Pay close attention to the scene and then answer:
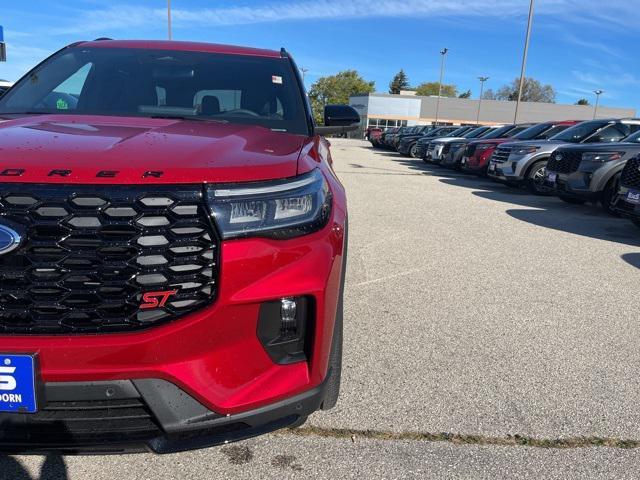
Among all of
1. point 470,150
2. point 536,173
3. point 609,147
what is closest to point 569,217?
point 609,147

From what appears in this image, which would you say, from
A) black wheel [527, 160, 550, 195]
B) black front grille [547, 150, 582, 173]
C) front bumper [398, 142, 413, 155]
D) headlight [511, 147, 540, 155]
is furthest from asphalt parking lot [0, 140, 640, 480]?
front bumper [398, 142, 413, 155]

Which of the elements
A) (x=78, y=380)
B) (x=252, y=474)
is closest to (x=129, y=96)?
(x=78, y=380)

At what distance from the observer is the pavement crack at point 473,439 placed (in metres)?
2.41

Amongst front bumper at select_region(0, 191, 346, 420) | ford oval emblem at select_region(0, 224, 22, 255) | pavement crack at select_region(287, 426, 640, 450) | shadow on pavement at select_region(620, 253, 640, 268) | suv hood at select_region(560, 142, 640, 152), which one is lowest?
pavement crack at select_region(287, 426, 640, 450)

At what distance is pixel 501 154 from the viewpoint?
12328 mm

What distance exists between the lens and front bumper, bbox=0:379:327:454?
1627mm

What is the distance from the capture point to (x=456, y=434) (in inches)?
97.0

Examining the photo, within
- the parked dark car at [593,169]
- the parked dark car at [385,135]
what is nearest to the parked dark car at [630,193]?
the parked dark car at [593,169]

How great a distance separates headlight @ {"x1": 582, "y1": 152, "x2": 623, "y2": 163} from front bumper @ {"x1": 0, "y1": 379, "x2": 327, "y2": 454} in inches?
339

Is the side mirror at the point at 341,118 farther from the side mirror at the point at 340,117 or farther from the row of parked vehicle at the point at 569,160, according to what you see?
the row of parked vehicle at the point at 569,160

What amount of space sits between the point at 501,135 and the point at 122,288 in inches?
650

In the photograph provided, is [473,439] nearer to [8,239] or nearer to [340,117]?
[8,239]

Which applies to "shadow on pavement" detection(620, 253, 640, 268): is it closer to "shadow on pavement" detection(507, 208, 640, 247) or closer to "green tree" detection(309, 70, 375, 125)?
"shadow on pavement" detection(507, 208, 640, 247)

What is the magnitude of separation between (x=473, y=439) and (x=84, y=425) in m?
1.71
